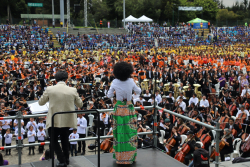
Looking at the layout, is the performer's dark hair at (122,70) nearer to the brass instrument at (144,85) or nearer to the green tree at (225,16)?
the brass instrument at (144,85)

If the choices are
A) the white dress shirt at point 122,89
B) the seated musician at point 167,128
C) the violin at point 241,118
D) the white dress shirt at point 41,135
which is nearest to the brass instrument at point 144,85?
the violin at point 241,118

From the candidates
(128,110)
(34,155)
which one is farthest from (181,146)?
(34,155)

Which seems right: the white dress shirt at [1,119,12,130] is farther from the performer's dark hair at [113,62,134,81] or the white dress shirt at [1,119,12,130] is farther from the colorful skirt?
the performer's dark hair at [113,62,134,81]

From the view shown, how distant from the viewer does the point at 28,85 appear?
50.4ft

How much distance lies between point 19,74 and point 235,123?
12.8 metres

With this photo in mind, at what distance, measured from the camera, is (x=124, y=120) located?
4789 millimetres

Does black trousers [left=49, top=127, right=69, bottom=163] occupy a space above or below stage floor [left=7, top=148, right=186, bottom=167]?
above

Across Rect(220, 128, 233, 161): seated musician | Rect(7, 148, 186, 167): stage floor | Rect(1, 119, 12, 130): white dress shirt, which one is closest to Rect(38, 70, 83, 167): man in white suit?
Rect(7, 148, 186, 167): stage floor

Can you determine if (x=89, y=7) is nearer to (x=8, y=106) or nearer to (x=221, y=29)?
(x=221, y=29)

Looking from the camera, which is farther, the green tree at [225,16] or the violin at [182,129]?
the green tree at [225,16]

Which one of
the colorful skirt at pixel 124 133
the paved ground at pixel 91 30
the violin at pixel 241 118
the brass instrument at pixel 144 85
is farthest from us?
the paved ground at pixel 91 30

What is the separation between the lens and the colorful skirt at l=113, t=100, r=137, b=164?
478cm

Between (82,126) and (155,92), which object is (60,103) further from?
(82,126)

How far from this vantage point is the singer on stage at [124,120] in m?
4.79
